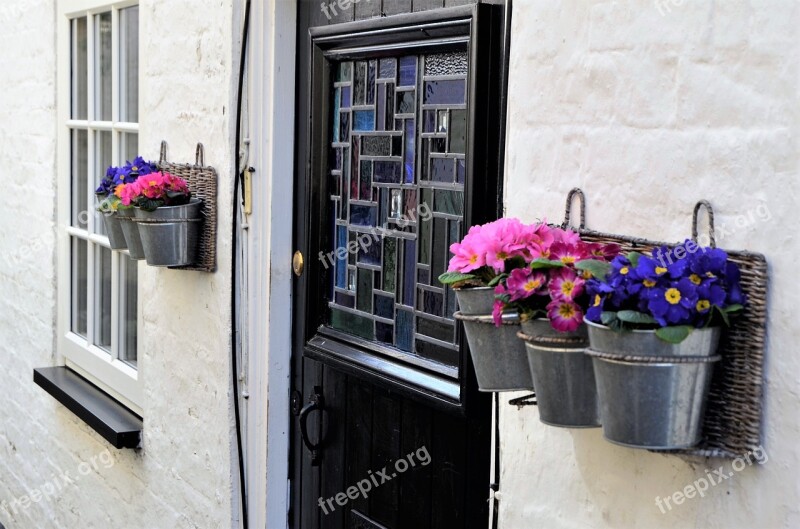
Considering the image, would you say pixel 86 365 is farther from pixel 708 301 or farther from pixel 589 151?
pixel 708 301

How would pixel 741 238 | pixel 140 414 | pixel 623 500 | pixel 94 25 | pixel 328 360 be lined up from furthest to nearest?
pixel 94 25
pixel 140 414
pixel 328 360
pixel 623 500
pixel 741 238

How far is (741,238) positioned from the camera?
175 centimetres

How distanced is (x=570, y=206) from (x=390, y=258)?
81 cm

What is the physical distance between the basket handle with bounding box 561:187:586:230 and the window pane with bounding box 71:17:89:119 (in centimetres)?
316

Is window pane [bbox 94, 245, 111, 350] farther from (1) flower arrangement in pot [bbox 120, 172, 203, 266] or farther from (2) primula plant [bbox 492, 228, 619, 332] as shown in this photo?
(2) primula plant [bbox 492, 228, 619, 332]

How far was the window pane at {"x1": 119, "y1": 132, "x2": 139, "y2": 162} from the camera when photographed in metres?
4.32

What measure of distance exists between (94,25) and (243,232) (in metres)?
1.72

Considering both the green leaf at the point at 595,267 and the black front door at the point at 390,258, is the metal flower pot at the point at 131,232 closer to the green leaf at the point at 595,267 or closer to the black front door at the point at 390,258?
the black front door at the point at 390,258

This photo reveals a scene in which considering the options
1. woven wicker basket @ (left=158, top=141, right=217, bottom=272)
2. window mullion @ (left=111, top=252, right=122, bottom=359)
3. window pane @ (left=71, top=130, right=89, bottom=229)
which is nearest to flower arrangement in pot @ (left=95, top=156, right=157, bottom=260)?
woven wicker basket @ (left=158, top=141, right=217, bottom=272)

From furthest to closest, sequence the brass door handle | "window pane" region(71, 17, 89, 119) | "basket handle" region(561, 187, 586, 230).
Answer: "window pane" region(71, 17, 89, 119), the brass door handle, "basket handle" region(561, 187, 586, 230)

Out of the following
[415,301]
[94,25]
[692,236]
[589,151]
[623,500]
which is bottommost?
[623,500]

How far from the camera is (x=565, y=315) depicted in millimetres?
1751

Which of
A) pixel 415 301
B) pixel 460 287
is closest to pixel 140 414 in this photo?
pixel 415 301

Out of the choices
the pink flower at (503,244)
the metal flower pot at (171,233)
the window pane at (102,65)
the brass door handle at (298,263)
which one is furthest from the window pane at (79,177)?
the pink flower at (503,244)
